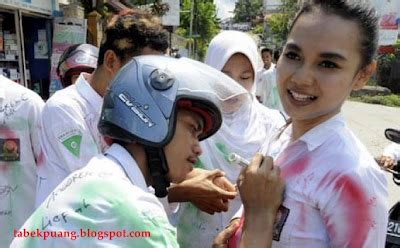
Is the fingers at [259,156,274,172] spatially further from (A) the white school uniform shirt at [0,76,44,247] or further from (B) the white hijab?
(A) the white school uniform shirt at [0,76,44,247]

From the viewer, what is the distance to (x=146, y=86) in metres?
1.33

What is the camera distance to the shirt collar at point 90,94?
2.14 metres

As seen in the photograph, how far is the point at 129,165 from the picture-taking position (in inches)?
49.5

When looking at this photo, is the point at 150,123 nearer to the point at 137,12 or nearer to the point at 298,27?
the point at 298,27

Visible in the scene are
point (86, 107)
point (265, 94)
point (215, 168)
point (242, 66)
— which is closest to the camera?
point (86, 107)

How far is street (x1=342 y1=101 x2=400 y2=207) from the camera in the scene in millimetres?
8922

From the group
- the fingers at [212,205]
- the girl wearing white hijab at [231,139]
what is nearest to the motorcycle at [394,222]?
the girl wearing white hijab at [231,139]

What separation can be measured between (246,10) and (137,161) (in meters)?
103

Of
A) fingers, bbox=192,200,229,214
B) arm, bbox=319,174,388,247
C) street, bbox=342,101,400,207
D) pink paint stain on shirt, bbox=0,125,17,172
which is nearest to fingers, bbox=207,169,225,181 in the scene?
fingers, bbox=192,200,229,214

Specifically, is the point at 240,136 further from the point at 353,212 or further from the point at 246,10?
the point at 246,10

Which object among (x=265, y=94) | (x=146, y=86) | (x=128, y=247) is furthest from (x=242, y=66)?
(x=265, y=94)

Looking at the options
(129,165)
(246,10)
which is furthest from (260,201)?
(246,10)

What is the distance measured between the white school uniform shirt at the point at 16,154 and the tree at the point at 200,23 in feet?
139

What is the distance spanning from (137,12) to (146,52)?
271 millimetres
